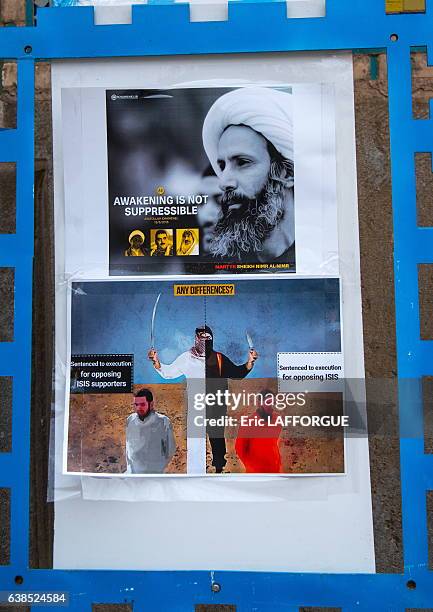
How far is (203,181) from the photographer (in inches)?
33.5

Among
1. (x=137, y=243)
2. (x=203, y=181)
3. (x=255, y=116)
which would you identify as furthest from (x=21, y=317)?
(x=255, y=116)

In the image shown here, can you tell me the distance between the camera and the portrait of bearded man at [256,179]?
2.78 feet

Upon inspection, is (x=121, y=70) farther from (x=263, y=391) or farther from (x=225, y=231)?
(x=263, y=391)

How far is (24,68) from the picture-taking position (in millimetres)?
874

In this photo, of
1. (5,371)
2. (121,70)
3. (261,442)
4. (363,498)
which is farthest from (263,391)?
(121,70)

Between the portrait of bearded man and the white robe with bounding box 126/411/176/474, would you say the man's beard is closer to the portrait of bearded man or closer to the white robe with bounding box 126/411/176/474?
the portrait of bearded man

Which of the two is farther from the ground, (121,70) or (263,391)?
(121,70)

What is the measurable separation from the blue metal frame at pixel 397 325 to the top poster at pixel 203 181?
0.08m

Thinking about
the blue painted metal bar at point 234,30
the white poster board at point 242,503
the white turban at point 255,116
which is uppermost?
the blue painted metal bar at point 234,30

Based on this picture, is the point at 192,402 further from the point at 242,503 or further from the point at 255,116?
the point at 255,116

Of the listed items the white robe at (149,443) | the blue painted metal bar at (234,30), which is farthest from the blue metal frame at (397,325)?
the white robe at (149,443)

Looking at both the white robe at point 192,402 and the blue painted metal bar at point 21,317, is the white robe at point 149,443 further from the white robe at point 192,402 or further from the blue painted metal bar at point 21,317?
the blue painted metal bar at point 21,317

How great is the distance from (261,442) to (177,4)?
650 millimetres

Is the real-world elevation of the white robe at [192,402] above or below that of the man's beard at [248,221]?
below
